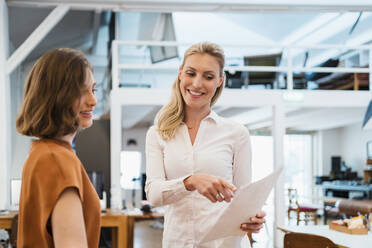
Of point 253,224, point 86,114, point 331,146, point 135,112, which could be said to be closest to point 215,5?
point 135,112

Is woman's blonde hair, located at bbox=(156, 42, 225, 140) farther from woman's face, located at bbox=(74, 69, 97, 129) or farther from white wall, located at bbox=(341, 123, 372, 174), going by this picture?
white wall, located at bbox=(341, 123, 372, 174)

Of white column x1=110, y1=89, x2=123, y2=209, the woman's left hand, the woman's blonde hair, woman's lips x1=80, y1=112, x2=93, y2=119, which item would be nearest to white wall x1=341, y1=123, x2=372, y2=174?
white column x1=110, y1=89, x2=123, y2=209

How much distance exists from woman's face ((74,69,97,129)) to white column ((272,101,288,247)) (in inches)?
255

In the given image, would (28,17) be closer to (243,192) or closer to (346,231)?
(346,231)

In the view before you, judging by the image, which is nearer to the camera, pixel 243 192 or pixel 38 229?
pixel 38 229

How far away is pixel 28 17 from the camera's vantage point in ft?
30.7

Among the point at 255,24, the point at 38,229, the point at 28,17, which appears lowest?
the point at 38,229

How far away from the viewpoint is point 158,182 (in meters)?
1.58

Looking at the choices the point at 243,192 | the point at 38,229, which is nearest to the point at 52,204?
the point at 38,229

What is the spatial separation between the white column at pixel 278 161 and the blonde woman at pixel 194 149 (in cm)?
582

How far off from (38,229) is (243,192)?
0.55 meters

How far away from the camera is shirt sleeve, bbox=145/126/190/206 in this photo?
59.1 inches

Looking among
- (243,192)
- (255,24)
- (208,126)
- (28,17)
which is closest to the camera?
(243,192)

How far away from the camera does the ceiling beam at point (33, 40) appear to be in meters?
6.63
